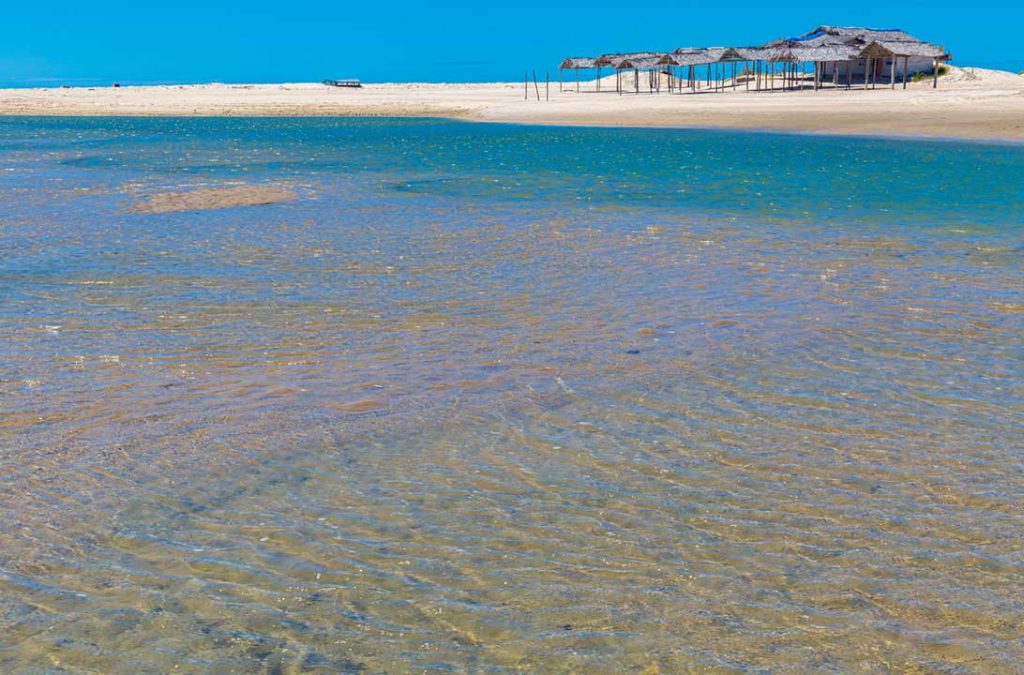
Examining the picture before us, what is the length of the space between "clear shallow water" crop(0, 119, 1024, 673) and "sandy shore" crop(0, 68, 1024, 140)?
93.0ft

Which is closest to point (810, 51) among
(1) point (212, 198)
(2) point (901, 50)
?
(2) point (901, 50)

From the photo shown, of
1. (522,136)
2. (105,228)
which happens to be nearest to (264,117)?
(522,136)

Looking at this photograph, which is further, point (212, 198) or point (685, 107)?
point (685, 107)

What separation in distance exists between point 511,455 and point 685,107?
56.2 m

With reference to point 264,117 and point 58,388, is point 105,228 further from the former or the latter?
point 264,117

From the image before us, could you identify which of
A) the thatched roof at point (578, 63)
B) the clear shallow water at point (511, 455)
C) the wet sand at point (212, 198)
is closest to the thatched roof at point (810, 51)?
the thatched roof at point (578, 63)

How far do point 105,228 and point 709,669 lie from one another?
1368 centimetres

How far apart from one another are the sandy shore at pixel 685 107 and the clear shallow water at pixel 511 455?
28338mm

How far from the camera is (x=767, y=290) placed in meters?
10.4

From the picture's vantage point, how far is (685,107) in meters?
59.1

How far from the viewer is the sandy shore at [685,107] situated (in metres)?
40.8

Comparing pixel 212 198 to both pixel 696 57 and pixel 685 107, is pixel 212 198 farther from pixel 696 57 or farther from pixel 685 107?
pixel 696 57

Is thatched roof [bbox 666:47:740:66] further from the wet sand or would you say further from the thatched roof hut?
the wet sand

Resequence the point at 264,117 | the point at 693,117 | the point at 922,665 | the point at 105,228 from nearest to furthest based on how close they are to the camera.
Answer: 1. the point at 922,665
2. the point at 105,228
3. the point at 693,117
4. the point at 264,117
